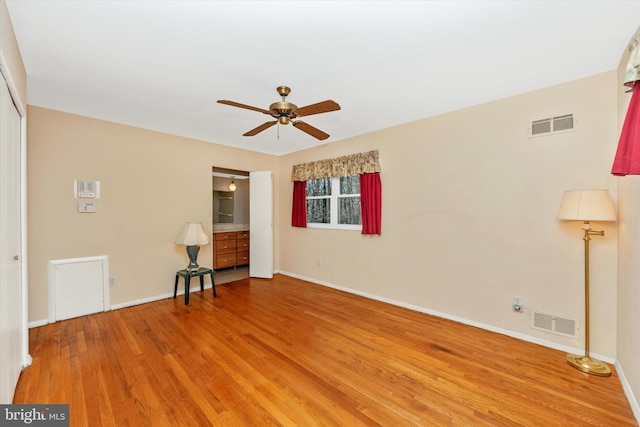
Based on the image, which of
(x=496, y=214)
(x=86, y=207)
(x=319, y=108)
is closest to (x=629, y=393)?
(x=496, y=214)

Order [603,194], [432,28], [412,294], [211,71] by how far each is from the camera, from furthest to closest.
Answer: [412,294] < [211,71] < [603,194] < [432,28]

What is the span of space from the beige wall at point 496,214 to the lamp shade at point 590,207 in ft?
0.92

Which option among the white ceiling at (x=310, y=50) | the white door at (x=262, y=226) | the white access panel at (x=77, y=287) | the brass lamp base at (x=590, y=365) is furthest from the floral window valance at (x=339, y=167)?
the white access panel at (x=77, y=287)

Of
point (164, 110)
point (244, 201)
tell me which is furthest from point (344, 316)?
point (244, 201)

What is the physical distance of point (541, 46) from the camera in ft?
6.27

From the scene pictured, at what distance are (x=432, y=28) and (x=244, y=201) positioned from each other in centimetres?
554

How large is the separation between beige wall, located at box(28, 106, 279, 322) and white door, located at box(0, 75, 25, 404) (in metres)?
1.17

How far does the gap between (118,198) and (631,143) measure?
4.87 meters

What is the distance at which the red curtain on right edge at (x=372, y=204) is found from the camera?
3.76 m

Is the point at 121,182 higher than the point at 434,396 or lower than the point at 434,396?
higher

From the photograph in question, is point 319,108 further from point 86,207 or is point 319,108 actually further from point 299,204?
point 86,207

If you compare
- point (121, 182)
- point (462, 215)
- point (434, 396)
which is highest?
point (121, 182)

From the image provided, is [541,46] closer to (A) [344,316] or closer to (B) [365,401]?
(B) [365,401]

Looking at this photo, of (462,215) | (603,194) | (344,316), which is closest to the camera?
(603,194)
